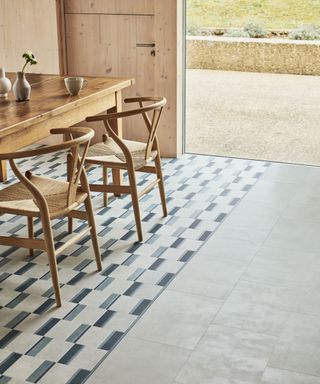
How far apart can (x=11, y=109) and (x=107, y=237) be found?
97 centimetres

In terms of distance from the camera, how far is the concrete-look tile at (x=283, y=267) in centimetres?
385

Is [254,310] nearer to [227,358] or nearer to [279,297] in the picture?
[279,297]

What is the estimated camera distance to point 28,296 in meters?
3.71

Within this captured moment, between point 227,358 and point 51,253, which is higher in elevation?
point 51,253

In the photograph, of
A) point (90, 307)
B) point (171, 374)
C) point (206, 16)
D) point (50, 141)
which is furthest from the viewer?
point (50, 141)

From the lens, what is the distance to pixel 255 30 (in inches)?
224

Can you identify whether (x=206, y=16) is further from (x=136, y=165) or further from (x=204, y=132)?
(x=136, y=165)

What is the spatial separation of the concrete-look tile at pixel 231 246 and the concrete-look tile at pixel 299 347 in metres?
0.75

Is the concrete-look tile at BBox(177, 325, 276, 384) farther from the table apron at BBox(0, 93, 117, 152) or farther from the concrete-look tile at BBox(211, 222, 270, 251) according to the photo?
the table apron at BBox(0, 93, 117, 152)

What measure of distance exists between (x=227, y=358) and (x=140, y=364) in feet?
1.21

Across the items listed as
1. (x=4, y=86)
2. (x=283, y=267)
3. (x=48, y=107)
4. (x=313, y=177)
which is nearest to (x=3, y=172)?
(x=4, y=86)

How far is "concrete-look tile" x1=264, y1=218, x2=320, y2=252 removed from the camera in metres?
4.28

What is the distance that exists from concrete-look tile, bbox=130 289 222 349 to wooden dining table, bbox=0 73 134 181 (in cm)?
111

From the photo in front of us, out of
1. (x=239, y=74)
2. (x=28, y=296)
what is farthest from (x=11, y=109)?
→ (x=239, y=74)
